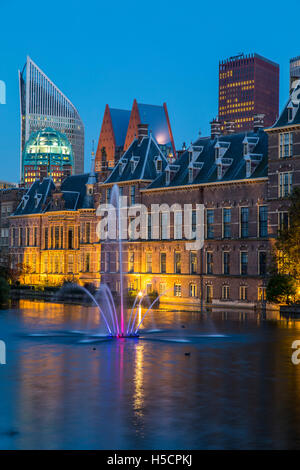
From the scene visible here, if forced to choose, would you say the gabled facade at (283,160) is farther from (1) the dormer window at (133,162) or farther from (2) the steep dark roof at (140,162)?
(1) the dormer window at (133,162)

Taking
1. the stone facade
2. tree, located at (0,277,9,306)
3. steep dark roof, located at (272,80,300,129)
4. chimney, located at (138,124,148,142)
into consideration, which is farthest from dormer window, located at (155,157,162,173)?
the stone facade

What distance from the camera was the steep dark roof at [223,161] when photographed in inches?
2758

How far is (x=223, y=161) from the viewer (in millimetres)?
73250

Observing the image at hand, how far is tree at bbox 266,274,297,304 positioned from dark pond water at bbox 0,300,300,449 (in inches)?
602

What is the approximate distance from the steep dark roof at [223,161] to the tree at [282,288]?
1181 cm

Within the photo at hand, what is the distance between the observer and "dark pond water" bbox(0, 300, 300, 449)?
742 inches

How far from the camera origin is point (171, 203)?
7944cm

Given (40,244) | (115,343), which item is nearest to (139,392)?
(115,343)

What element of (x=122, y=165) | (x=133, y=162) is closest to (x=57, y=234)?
(x=122, y=165)

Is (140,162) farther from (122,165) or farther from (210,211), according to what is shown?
(210,211)

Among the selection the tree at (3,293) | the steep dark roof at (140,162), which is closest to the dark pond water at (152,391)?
the tree at (3,293)

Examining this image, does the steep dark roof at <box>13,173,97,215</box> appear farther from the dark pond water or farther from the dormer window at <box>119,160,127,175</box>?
the dark pond water

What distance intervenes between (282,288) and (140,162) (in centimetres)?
3083

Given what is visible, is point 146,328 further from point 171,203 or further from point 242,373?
point 171,203
